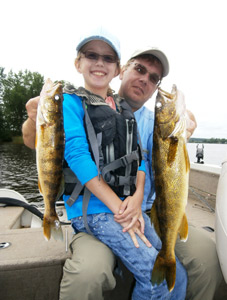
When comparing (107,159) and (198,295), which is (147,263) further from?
(107,159)

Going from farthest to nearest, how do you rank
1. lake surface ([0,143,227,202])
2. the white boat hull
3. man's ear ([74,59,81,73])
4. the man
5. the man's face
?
1. lake surface ([0,143,227,202])
2. the man's face
3. man's ear ([74,59,81,73])
4. the white boat hull
5. the man

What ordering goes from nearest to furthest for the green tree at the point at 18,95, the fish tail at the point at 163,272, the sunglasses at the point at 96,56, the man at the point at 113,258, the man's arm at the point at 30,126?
the man at the point at 113,258, the fish tail at the point at 163,272, the man's arm at the point at 30,126, the sunglasses at the point at 96,56, the green tree at the point at 18,95

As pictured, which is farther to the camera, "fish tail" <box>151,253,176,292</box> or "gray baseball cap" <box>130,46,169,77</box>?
"gray baseball cap" <box>130,46,169,77</box>

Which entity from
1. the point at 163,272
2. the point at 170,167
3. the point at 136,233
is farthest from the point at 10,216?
the point at 170,167

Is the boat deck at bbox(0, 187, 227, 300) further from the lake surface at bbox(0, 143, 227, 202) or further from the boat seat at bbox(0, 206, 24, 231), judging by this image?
the lake surface at bbox(0, 143, 227, 202)

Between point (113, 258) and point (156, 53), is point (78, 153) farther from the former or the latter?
point (156, 53)

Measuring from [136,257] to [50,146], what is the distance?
1284 millimetres

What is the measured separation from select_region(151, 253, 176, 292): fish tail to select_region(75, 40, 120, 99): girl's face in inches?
78.2

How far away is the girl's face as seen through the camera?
A: 104 inches

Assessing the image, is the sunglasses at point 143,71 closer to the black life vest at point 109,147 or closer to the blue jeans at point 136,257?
the black life vest at point 109,147

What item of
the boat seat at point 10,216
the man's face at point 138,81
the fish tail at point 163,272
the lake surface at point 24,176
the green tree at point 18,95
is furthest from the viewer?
the green tree at point 18,95

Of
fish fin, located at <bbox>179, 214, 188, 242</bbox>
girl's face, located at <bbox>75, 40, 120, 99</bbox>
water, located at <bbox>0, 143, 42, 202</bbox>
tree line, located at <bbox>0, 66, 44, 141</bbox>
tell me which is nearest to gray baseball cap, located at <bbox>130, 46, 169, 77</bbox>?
girl's face, located at <bbox>75, 40, 120, 99</bbox>

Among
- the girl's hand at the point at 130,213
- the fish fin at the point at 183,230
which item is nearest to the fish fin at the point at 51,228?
the girl's hand at the point at 130,213

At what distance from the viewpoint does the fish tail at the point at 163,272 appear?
1982 millimetres
